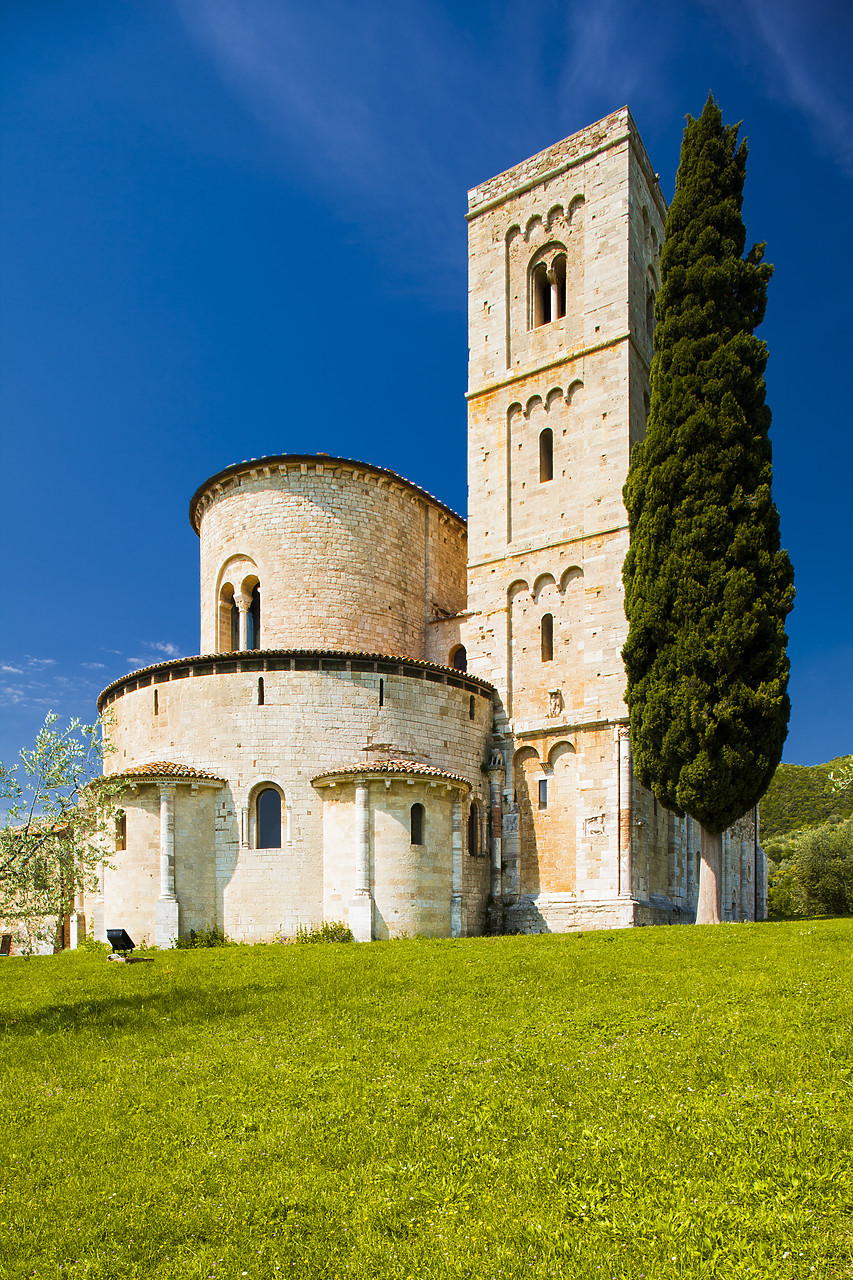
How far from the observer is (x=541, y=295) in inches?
1294

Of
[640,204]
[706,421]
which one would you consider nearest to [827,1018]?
[706,421]

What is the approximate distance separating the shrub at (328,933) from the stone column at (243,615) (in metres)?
11.0

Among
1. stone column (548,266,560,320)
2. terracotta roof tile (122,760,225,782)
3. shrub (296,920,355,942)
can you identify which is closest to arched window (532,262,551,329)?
stone column (548,266,560,320)

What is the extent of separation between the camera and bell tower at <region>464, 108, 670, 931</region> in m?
27.1

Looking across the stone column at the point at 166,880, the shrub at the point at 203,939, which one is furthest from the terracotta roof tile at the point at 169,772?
the shrub at the point at 203,939

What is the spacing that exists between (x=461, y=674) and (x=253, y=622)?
800cm

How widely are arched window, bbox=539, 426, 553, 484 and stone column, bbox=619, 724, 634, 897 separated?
926cm

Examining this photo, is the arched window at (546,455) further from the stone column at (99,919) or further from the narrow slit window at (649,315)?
the stone column at (99,919)

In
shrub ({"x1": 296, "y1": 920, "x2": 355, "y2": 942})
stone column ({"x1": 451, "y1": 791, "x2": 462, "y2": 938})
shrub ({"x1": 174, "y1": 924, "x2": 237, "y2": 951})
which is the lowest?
shrub ({"x1": 174, "y1": 924, "x2": 237, "y2": 951})

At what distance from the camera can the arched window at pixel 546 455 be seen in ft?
101

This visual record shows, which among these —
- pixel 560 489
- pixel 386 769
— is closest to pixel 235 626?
pixel 386 769

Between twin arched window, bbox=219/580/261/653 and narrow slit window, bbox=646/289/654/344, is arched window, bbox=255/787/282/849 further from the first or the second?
narrow slit window, bbox=646/289/654/344

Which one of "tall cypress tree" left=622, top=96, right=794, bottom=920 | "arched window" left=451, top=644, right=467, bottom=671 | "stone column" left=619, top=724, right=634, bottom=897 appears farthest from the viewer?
"arched window" left=451, top=644, right=467, bottom=671

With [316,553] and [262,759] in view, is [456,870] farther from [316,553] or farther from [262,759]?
[316,553]
